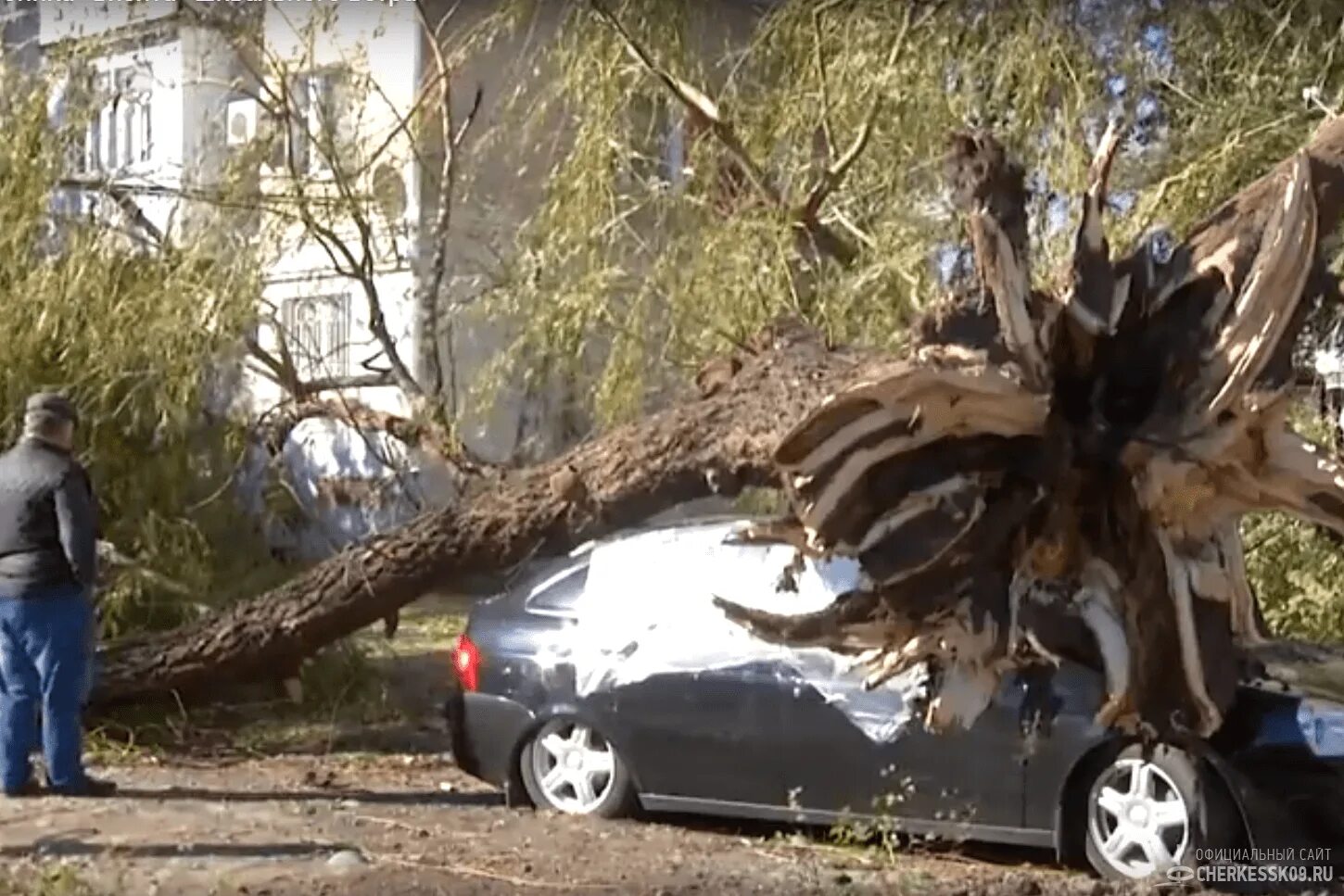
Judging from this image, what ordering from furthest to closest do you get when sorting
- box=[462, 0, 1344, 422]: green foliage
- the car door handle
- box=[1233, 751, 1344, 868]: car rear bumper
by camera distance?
box=[462, 0, 1344, 422]: green foliage
the car door handle
box=[1233, 751, 1344, 868]: car rear bumper

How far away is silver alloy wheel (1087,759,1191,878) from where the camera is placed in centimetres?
766

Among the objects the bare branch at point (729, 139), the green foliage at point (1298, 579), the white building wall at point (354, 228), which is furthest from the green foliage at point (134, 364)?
the green foliage at point (1298, 579)

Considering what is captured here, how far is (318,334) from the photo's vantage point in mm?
13492

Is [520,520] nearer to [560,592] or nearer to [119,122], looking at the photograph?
[560,592]

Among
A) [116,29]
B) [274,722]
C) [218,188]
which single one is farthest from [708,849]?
[116,29]

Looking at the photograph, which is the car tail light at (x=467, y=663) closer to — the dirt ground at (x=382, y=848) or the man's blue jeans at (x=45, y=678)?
the dirt ground at (x=382, y=848)

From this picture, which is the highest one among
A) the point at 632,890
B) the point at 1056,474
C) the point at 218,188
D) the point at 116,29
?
the point at 116,29

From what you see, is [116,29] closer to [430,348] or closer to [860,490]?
[430,348]

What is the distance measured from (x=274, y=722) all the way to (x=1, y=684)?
2714mm

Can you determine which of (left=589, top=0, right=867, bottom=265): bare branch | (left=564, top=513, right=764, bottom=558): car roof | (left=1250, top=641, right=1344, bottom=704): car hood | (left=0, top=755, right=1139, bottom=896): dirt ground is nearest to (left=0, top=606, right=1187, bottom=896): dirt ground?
(left=0, top=755, right=1139, bottom=896): dirt ground

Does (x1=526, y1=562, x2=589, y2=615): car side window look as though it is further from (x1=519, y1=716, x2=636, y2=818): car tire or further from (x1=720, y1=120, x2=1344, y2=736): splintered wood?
(x1=720, y1=120, x2=1344, y2=736): splintered wood

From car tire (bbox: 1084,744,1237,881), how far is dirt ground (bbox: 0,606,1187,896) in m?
0.18

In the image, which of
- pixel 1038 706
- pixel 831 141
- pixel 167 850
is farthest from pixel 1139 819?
pixel 831 141

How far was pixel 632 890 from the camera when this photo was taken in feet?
24.9
